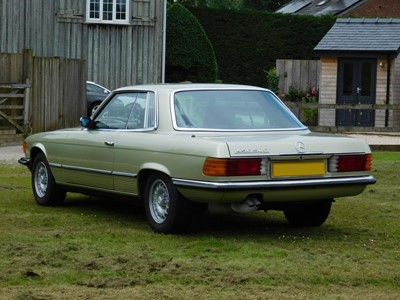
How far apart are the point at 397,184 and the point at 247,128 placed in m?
5.70

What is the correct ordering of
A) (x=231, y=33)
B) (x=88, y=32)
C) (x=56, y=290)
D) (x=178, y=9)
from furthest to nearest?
(x=231, y=33), (x=178, y=9), (x=88, y=32), (x=56, y=290)

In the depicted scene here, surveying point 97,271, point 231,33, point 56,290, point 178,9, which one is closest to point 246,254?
point 97,271

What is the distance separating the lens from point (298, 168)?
10117 mm

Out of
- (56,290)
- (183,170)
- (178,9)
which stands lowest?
(56,290)

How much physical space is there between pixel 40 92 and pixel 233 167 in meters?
16.7

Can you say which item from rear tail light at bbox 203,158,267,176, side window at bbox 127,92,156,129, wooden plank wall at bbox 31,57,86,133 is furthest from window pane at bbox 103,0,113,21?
rear tail light at bbox 203,158,267,176

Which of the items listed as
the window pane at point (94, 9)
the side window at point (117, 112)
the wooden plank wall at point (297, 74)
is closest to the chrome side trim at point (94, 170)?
the side window at point (117, 112)

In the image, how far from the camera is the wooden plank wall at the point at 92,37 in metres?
34.9

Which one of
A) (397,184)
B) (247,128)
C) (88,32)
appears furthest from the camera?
(88,32)

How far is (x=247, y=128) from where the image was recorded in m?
10.9

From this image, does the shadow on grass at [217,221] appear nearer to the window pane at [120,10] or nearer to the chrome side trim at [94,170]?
the chrome side trim at [94,170]

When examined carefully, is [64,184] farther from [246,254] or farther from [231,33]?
[231,33]

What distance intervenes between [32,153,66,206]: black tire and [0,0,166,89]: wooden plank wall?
22.5 m

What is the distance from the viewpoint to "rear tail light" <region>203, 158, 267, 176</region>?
32.2ft
